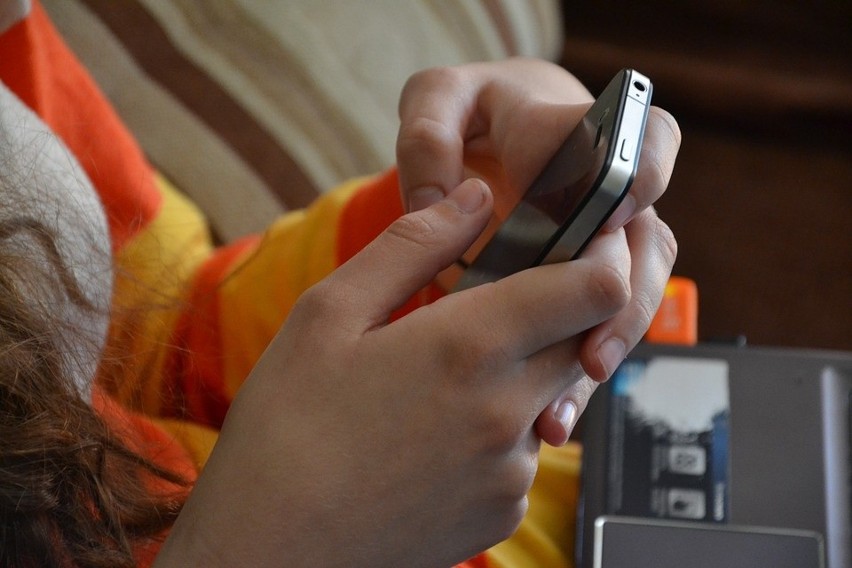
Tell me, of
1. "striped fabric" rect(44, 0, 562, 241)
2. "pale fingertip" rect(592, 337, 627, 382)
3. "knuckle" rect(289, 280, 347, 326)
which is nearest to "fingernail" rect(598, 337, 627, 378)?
"pale fingertip" rect(592, 337, 627, 382)

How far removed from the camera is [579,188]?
0.35 meters

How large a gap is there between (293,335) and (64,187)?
0.23 meters

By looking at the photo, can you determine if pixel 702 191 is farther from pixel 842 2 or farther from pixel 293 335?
pixel 293 335

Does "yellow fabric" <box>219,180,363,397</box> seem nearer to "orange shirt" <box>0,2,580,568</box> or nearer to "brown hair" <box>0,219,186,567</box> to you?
"orange shirt" <box>0,2,580,568</box>

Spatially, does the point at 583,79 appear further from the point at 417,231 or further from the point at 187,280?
the point at 417,231

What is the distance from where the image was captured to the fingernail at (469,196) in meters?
0.37

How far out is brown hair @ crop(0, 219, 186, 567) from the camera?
0.38 m

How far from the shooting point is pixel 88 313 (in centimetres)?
48

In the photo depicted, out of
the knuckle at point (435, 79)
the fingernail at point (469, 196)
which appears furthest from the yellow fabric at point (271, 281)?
the fingernail at point (469, 196)

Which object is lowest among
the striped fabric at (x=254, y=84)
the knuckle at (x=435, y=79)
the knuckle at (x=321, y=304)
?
the knuckle at (x=321, y=304)

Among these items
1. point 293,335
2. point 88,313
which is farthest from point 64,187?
point 293,335

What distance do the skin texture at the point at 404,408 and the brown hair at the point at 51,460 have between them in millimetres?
64

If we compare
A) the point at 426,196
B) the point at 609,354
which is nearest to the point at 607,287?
the point at 609,354

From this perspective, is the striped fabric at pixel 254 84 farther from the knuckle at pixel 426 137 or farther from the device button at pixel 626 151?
the device button at pixel 626 151
